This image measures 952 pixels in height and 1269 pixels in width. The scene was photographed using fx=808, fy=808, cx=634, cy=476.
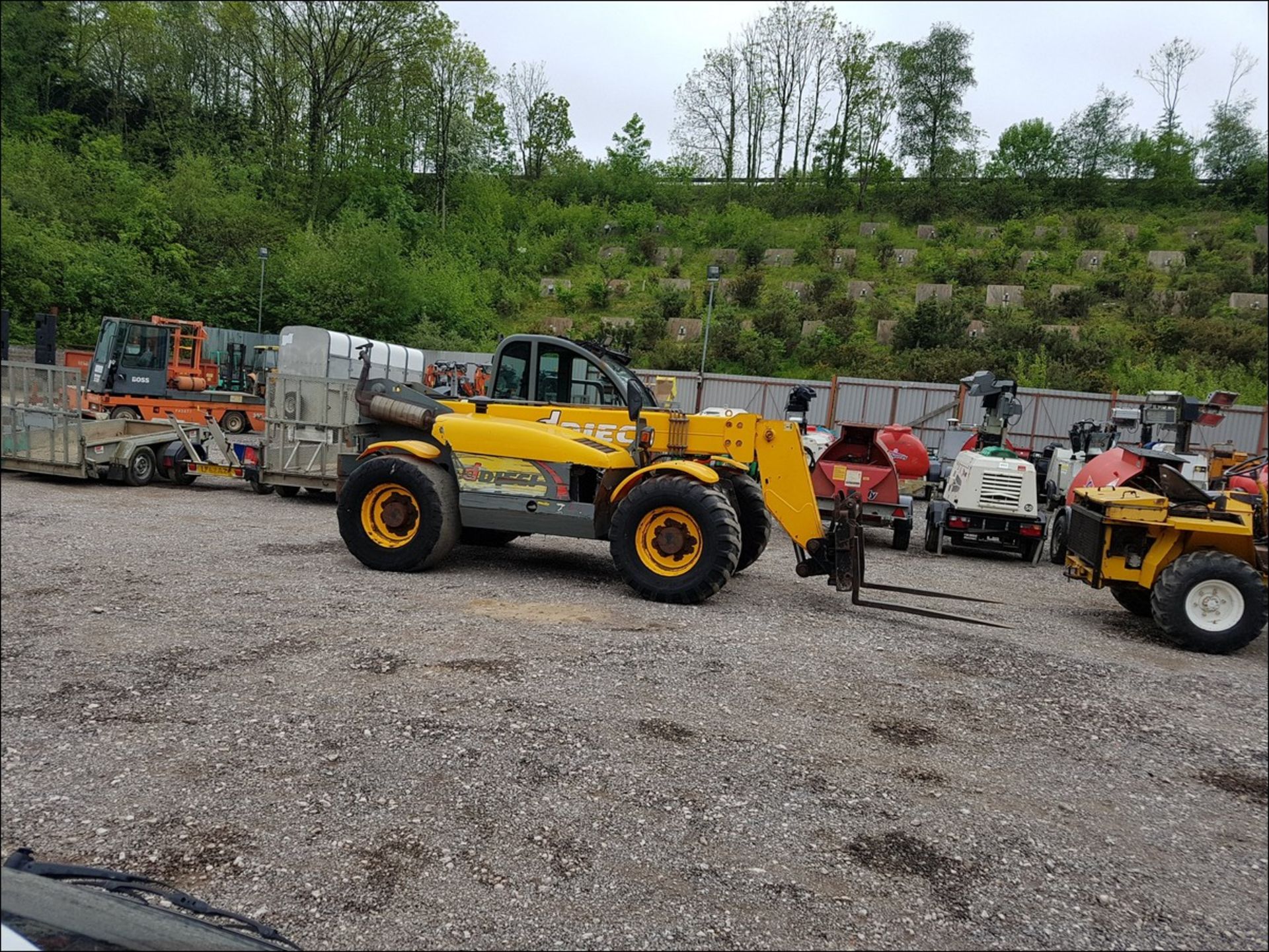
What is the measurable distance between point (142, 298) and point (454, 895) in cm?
181

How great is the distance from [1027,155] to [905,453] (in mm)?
33845

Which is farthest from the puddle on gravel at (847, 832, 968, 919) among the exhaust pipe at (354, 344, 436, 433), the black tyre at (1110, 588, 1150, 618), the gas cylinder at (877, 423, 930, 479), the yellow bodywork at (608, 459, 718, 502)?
the gas cylinder at (877, 423, 930, 479)

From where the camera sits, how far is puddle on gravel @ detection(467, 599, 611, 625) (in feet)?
16.7

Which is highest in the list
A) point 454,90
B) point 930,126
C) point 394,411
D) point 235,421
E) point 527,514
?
point 930,126

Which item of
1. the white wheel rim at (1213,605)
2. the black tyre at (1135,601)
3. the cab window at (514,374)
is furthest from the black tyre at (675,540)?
the black tyre at (1135,601)

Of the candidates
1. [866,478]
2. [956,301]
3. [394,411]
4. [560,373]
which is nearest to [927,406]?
[956,301]

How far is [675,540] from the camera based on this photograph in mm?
5805

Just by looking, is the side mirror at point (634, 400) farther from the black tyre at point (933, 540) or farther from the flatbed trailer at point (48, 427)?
the black tyre at point (933, 540)

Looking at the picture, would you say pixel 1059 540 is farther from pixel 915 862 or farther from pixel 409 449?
pixel 409 449

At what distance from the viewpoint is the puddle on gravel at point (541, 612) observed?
16.7 feet

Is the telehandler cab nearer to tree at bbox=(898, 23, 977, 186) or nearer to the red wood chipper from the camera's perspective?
the red wood chipper

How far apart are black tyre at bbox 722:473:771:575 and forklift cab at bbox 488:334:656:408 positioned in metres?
1.05

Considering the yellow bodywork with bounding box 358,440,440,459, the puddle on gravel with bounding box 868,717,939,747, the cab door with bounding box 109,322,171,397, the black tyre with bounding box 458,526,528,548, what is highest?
the cab door with bounding box 109,322,171,397

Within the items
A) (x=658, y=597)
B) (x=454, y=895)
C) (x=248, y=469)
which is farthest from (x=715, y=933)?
(x=248, y=469)
